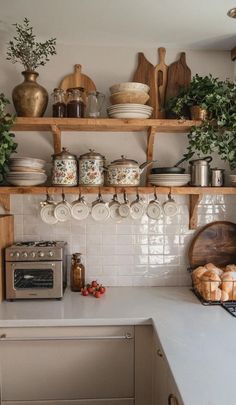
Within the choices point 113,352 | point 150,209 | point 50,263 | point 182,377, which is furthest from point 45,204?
point 182,377

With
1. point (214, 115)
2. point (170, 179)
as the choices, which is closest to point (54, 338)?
point (170, 179)

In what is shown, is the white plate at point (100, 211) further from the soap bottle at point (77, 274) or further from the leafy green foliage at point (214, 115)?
the leafy green foliage at point (214, 115)

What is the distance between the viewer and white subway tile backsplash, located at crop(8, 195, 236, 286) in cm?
202

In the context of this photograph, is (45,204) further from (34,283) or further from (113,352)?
(113,352)

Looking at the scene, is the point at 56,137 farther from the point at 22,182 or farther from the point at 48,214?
the point at 48,214

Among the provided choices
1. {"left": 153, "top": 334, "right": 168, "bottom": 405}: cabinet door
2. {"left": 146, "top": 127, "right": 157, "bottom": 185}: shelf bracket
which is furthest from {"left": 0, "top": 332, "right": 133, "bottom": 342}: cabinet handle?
{"left": 146, "top": 127, "right": 157, "bottom": 185}: shelf bracket

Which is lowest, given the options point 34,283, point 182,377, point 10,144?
point 182,377

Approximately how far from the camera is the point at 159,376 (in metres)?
1.45

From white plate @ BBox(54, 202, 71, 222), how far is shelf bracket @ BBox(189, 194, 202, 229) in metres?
0.76

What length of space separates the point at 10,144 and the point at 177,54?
117cm

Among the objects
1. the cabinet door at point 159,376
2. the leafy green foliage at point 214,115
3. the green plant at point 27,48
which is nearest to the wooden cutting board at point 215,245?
the leafy green foliage at point 214,115

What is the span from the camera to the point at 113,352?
1.58 meters

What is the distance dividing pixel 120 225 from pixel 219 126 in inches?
32.3

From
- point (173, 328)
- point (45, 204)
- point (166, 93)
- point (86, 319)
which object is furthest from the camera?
point (166, 93)
